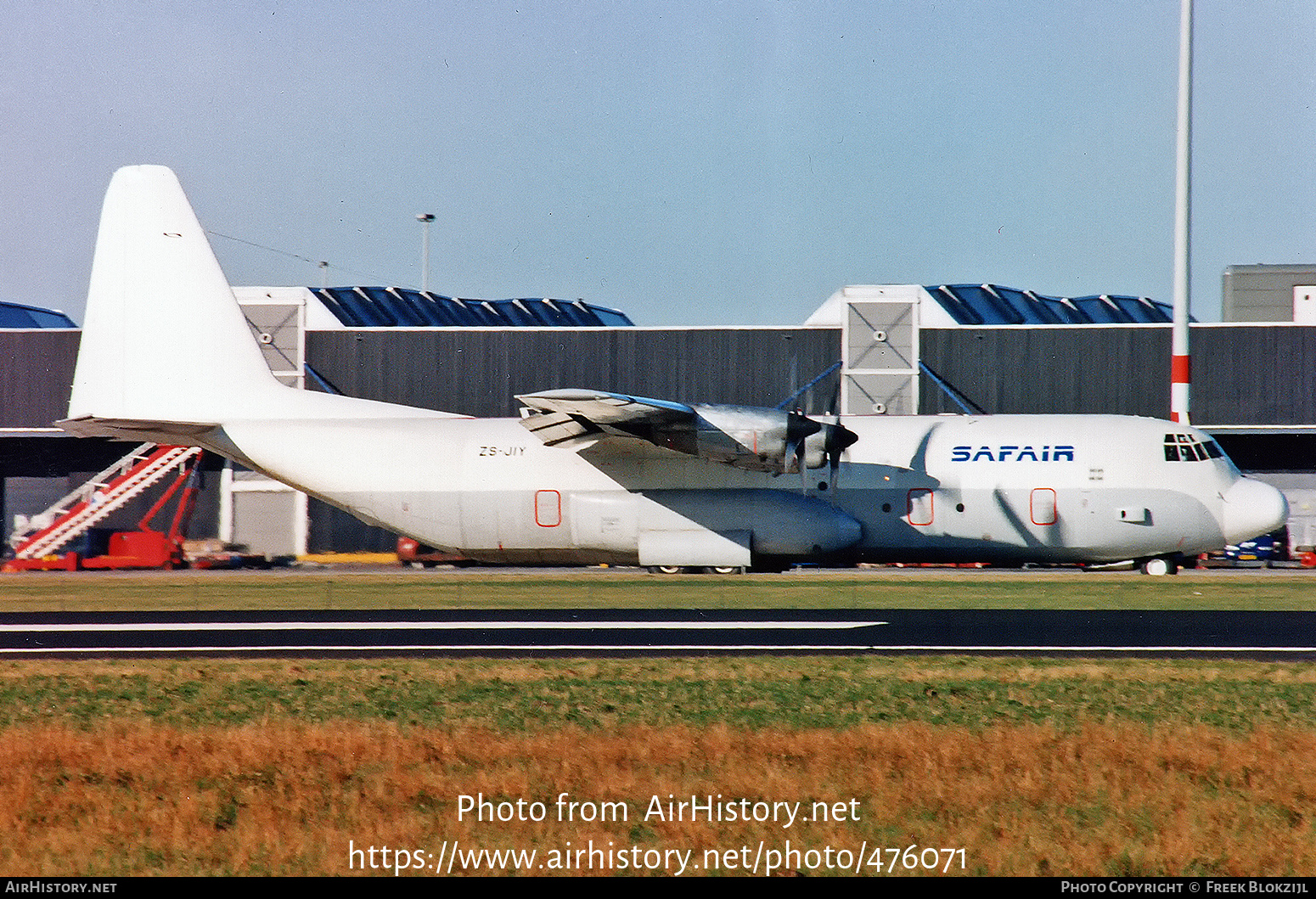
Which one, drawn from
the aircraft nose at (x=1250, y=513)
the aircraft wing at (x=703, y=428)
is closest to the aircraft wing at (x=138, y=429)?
the aircraft wing at (x=703, y=428)

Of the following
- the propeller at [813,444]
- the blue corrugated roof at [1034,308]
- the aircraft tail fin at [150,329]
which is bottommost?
the propeller at [813,444]

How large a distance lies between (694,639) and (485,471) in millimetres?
9168

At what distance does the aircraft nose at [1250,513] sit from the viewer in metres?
26.3

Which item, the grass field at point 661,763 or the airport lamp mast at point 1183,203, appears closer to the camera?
the grass field at point 661,763

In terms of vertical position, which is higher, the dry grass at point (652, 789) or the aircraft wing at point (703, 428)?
the aircraft wing at point (703, 428)

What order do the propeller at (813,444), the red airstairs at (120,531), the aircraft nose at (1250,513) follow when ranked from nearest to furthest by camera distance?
the propeller at (813,444) < the aircraft nose at (1250,513) < the red airstairs at (120,531)

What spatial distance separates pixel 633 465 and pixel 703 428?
2.19 m

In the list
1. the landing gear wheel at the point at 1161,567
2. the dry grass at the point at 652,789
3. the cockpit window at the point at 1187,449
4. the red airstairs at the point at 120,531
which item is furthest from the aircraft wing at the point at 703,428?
the red airstairs at the point at 120,531

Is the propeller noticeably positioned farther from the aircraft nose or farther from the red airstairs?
the red airstairs

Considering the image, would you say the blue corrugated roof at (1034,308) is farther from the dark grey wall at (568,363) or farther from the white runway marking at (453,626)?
the white runway marking at (453,626)

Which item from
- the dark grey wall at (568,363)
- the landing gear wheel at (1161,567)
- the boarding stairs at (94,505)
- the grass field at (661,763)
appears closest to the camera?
the grass field at (661,763)

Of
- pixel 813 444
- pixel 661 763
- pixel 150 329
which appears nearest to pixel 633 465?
pixel 813 444

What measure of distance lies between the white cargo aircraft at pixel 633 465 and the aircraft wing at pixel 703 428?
5 centimetres

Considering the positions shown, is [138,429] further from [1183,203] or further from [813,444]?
[1183,203]
